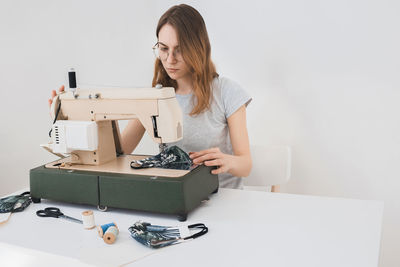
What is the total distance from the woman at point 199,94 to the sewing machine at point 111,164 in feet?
0.68

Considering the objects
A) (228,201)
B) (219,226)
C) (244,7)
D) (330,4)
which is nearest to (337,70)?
(330,4)

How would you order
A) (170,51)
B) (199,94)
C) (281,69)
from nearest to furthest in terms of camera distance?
(170,51), (199,94), (281,69)

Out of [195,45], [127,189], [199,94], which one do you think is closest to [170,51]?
[195,45]

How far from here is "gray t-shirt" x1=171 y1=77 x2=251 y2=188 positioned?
1719 mm

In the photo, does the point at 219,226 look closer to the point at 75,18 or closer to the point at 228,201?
the point at 228,201

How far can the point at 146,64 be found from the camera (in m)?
2.61

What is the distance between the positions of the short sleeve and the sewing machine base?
0.42m

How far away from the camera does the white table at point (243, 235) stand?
0.97 metres

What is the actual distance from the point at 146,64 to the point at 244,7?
0.78 metres

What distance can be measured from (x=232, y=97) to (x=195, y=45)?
0.29 meters

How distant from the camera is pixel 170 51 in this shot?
61.4 inches

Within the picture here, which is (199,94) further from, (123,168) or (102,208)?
(102,208)

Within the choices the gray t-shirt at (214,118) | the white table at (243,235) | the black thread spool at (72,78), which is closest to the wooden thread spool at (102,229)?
the white table at (243,235)

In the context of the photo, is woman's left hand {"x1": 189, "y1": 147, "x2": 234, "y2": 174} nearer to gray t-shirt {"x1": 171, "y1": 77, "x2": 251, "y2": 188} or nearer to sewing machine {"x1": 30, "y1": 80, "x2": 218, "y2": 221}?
sewing machine {"x1": 30, "y1": 80, "x2": 218, "y2": 221}
